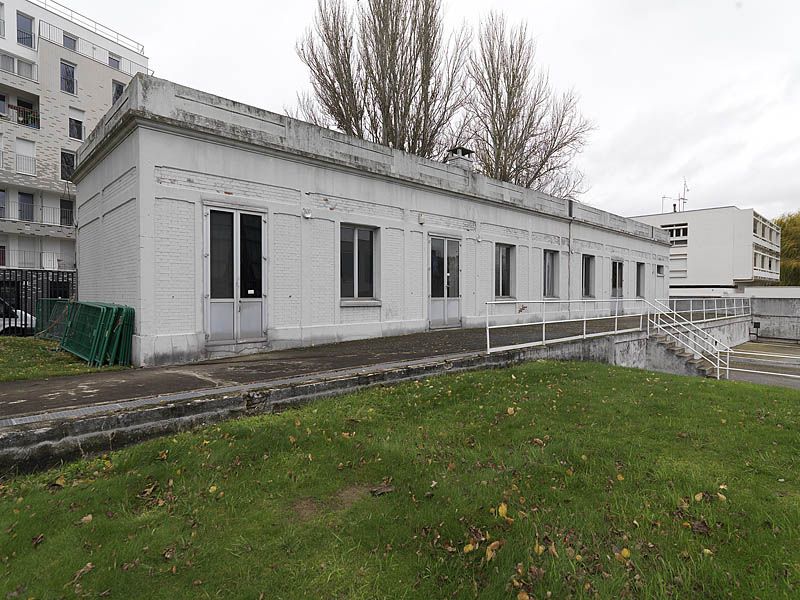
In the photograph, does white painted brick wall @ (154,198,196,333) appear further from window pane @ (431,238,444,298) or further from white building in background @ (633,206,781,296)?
white building in background @ (633,206,781,296)

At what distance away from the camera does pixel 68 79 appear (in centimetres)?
2959

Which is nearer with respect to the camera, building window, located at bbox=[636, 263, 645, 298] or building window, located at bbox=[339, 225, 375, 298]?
building window, located at bbox=[339, 225, 375, 298]

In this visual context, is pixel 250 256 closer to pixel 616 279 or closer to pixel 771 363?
pixel 616 279

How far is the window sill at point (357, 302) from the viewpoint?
10672 millimetres

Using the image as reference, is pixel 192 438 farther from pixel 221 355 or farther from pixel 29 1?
pixel 29 1

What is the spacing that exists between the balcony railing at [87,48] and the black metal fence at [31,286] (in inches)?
778

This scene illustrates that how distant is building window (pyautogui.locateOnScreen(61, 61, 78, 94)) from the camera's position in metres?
29.3

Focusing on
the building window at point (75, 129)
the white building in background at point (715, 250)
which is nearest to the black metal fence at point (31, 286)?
the building window at point (75, 129)

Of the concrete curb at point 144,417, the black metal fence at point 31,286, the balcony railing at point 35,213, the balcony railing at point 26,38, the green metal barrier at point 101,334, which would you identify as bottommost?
the concrete curb at point 144,417

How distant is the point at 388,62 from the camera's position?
66.5 ft

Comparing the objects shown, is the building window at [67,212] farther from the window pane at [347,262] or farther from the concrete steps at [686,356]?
the concrete steps at [686,356]

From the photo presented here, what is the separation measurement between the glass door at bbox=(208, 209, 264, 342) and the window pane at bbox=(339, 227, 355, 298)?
86.4 inches

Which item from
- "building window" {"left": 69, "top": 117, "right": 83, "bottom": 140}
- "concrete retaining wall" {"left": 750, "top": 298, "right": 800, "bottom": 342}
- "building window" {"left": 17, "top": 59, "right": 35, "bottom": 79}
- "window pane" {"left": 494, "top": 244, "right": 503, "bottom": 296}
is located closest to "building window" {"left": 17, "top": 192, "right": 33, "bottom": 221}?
"building window" {"left": 69, "top": 117, "right": 83, "bottom": 140}

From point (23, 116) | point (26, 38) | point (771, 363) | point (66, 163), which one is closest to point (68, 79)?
point (23, 116)
